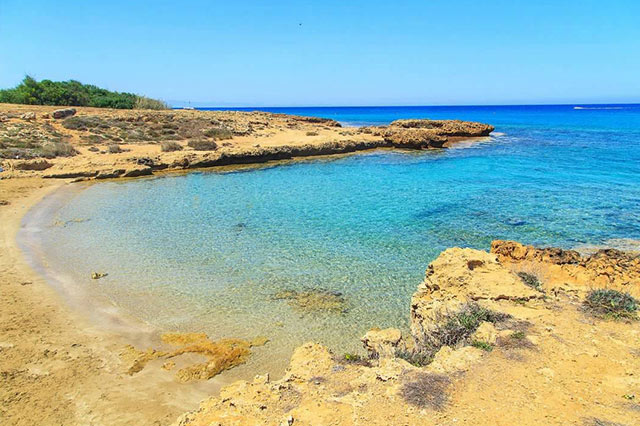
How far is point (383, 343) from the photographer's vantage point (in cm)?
567

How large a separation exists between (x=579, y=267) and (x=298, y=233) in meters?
7.42

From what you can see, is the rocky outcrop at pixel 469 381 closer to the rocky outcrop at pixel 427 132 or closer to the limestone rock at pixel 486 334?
the limestone rock at pixel 486 334

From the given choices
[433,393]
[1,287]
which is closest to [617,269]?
[433,393]

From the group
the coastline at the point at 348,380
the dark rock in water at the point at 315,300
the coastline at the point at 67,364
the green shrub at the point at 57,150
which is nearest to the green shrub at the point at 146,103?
the green shrub at the point at 57,150

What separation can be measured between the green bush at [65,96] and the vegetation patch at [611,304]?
49175mm

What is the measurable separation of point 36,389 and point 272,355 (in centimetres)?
335

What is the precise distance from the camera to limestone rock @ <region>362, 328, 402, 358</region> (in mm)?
5434

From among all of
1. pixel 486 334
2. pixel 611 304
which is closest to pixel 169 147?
pixel 486 334

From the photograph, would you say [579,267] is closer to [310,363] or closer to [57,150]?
[310,363]

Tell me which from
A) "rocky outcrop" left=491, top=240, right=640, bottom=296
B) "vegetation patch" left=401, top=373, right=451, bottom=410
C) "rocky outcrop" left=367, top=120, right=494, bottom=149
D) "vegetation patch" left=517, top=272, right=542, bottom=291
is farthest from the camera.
Result: "rocky outcrop" left=367, top=120, right=494, bottom=149

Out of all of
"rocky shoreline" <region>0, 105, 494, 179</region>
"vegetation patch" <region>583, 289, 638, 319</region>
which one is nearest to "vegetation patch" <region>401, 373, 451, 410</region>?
"vegetation patch" <region>583, 289, 638, 319</region>

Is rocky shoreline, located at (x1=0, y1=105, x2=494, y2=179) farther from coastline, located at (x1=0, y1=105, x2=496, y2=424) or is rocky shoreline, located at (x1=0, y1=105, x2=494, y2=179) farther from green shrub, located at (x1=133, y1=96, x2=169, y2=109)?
coastline, located at (x1=0, y1=105, x2=496, y2=424)

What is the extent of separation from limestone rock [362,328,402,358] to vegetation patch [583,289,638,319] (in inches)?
111

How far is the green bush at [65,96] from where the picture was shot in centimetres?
4244
